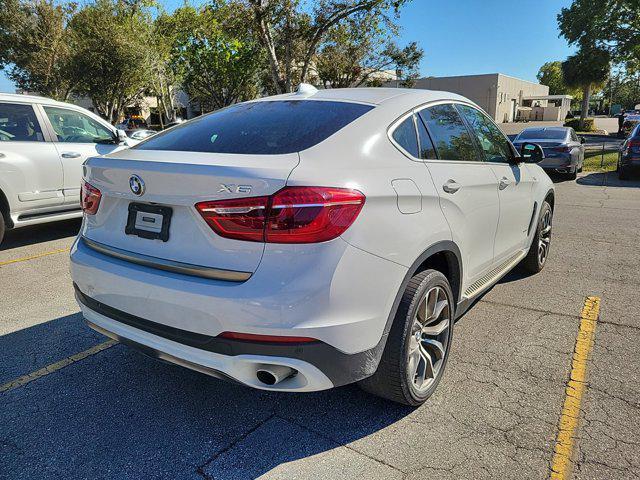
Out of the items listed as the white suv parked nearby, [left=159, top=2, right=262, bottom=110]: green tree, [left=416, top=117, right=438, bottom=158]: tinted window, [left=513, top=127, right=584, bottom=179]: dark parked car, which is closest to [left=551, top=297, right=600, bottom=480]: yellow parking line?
[left=416, top=117, right=438, bottom=158]: tinted window

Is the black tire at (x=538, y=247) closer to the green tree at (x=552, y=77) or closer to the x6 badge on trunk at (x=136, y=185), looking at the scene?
the x6 badge on trunk at (x=136, y=185)

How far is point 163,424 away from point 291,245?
1.35m

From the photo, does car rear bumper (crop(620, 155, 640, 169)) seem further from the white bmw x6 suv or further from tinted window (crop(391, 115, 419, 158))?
tinted window (crop(391, 115, 419, 158))

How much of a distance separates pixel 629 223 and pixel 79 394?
8.12 meters

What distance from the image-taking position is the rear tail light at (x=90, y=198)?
269cm

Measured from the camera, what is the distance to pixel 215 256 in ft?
7.09

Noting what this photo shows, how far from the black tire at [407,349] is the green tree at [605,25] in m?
33.0

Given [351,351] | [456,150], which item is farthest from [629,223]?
[351,351]

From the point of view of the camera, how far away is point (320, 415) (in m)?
2.77

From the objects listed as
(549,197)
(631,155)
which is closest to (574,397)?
(549,197)

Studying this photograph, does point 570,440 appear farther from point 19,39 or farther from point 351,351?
point 19,39

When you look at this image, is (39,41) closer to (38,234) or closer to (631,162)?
(38,234)

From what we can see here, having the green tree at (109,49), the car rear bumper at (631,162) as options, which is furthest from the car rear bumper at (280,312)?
the green tree at (109,49)

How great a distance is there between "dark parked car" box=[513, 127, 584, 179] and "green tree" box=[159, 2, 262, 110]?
725 inches
